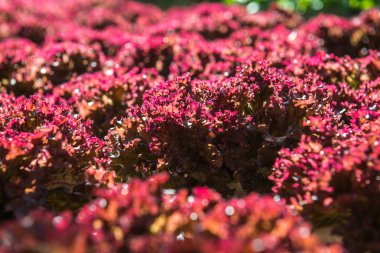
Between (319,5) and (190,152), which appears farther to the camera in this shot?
(319,5)

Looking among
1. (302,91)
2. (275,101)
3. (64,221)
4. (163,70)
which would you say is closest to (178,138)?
(275,101)

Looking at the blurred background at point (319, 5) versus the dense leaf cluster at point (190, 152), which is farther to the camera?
the blurred background at point (319, 5)

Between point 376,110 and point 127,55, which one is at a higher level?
point 376,110

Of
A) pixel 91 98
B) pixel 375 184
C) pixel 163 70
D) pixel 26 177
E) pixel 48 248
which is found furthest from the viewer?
pixel 163 70

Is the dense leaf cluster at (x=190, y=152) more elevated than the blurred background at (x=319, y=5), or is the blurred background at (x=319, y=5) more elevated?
the dense leaf cluster at (x=190, y=152)

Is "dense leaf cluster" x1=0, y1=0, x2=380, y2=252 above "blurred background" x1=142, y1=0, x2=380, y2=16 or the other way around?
above

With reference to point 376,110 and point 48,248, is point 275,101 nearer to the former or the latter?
point 376,110

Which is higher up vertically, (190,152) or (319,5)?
(190,152)

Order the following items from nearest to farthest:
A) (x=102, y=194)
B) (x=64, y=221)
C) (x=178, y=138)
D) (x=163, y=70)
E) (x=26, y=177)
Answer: (x=64, y=221)
(x=102, y=194)
(x=26, y=177)
(x=178, y=138)
(x=163, y=70)

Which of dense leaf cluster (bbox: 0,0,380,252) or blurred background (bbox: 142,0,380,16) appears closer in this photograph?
dense leaf cluster (bbox: 0,0,380,252)

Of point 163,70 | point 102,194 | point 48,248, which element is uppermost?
point 48,248

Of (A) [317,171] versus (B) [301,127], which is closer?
(A) [317,171]
